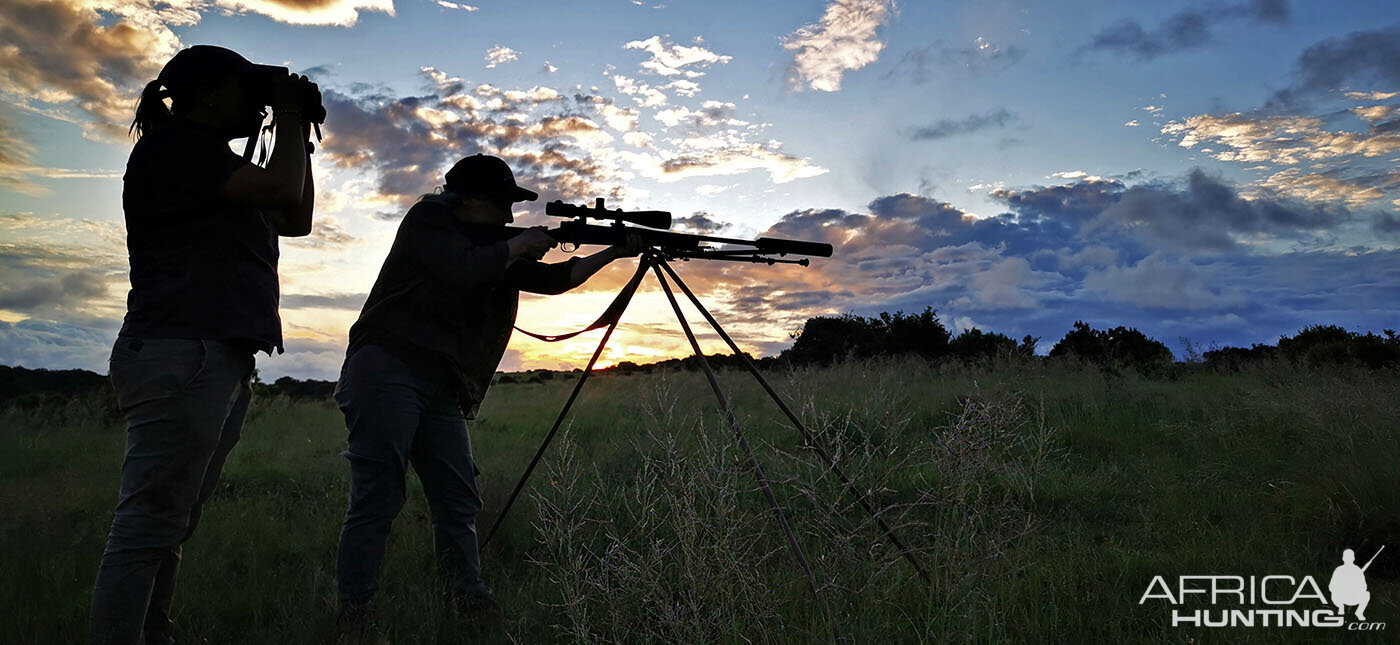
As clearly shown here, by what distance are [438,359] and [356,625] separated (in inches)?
49.4

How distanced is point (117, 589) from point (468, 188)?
2.24 m

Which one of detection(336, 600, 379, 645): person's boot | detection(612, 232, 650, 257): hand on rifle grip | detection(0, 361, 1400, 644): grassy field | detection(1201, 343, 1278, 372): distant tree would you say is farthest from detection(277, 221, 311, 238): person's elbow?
detection(1201, 343, 1278, 372): distant tree

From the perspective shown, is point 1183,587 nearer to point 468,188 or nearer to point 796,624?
point 796,624

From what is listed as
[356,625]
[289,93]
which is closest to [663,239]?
[289,93]

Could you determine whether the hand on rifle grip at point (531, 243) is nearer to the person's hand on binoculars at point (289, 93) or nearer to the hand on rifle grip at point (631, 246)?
the hand on rifle grip at point (631, 246)

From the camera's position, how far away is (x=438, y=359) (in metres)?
3.69

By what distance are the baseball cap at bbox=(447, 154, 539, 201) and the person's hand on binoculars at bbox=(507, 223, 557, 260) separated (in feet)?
1.01

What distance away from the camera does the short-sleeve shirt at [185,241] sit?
2633 millimetres

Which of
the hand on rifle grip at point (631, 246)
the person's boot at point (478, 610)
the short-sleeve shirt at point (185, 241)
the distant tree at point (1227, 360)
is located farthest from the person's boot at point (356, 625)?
the distant tree at point (1227, 360)

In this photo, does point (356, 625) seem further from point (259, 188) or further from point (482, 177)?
point (482, 177)

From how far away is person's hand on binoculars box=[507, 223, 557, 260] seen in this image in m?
3.69

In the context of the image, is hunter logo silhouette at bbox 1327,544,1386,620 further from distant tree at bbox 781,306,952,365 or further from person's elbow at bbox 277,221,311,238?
distant tree at bbox 781,306,952,365

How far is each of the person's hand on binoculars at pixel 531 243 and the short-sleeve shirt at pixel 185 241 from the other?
1182 millimetres

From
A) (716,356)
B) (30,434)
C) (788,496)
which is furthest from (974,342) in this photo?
(30,434)
